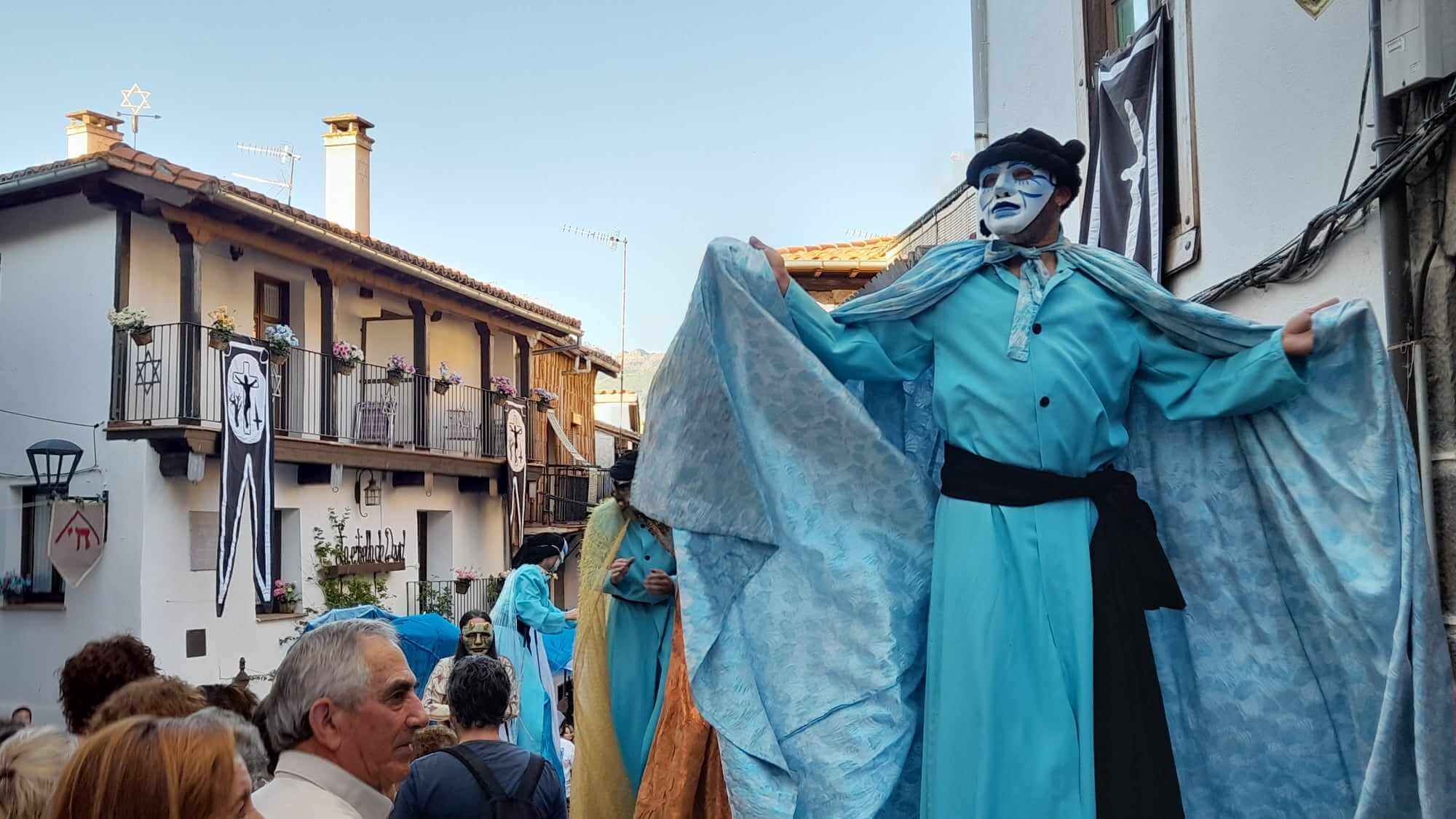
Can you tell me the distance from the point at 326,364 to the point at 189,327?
310 cm

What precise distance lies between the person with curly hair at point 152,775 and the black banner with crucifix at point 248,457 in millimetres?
13123

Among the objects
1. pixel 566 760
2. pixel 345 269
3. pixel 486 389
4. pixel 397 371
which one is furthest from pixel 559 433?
pixel 566 760

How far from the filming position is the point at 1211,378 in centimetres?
301

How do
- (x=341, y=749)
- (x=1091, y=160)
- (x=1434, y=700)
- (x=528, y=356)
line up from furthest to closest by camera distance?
(x=528, y=356)
(x=1091, y=160)
(x=341, y=749)
(x=1434, y=700)

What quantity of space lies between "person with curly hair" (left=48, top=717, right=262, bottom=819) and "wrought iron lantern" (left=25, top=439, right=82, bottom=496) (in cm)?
1401

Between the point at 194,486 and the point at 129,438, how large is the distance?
1.04 meters

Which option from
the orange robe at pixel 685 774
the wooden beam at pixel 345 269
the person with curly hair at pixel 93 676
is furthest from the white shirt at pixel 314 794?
the wooden beam at pixel 345 269

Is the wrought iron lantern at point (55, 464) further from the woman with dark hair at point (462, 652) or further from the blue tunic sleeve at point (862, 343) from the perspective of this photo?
the blue tunic sleeve at point (862, 343)

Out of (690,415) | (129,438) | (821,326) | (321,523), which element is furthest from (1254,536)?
(321,523)

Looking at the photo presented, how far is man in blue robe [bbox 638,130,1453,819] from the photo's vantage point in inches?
107

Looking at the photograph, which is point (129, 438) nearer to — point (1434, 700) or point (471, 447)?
point (471, 447)

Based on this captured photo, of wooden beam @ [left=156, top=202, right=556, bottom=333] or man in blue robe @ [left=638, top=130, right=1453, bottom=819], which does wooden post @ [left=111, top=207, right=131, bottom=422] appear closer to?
wooden beam @ [left=156, top=202, right=556, bottom=333]

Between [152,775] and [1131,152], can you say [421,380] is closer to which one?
[1131,152]

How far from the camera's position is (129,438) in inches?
593
